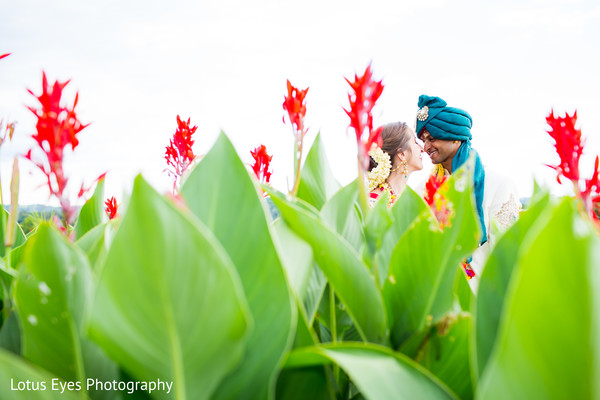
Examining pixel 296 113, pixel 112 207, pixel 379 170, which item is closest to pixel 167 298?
pixel 296 113

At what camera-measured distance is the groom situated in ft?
9.68

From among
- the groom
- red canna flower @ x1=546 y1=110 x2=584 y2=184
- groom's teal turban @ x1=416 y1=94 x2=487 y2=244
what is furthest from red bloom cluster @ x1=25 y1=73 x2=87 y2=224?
groom's teal turban @ x1=416 y1=94 x2=487 y2=244

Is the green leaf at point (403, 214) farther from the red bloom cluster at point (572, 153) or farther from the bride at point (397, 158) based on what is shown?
the bride at point (397, 158)

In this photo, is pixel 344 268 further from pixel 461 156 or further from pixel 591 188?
pixel 461 156

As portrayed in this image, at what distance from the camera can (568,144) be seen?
21.5 inches

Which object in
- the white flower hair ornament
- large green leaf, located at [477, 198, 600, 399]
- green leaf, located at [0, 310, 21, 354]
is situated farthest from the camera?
the white flower hair ornament

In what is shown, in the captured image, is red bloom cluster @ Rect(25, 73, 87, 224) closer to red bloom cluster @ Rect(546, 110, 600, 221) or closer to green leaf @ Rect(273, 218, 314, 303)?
green leaf @ Rect(273, 218, 314, 303)

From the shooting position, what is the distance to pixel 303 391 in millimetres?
387

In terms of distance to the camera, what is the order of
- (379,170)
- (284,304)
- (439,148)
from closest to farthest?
1. (284,304)
2. (439,148)
3. (379,170)

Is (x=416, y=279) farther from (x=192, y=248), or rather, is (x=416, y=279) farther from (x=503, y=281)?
(x=192, y=248)

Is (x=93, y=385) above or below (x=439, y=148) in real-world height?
below

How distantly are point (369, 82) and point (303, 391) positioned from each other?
1.05 feet

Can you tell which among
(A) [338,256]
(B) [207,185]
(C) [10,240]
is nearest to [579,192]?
(A) [338,256]

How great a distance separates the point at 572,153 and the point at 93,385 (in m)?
0.58
